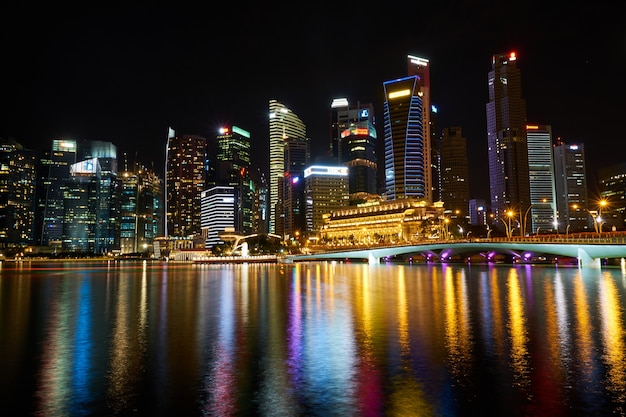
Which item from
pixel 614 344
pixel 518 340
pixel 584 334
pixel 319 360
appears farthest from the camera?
pixel 584 334

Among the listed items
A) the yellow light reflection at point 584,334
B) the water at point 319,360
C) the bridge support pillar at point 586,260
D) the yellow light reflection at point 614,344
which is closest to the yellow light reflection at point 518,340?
the water at point 319,360

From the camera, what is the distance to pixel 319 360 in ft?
54.3

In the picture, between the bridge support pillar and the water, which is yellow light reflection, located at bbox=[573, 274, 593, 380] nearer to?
the water

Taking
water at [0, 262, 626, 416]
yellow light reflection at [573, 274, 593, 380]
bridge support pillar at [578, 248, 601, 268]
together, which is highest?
bridge support pillar at [578, 248, 601, 268]

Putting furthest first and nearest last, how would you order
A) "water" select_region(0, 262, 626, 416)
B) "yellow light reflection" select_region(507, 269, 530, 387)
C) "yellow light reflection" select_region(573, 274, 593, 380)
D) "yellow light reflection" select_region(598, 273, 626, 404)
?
"yellow light reflection" select_region(573, 274, 593, 380)
"yellow light reflection" select_region(507, 269, 530, 387)
"yellow light reflection" select_region(598, 273, 626, 404)
"water" select_region(0, 262, 626, 416)

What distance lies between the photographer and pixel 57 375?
586 inches

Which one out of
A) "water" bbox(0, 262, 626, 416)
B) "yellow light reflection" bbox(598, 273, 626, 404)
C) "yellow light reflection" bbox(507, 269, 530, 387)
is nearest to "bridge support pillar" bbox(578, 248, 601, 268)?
"yellow light reflection" bbox(598, 273, 626, 404)

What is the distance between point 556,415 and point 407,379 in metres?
4.20

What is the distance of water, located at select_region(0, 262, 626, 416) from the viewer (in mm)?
11938

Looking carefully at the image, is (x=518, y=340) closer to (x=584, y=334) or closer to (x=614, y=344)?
(x=614, y=344)

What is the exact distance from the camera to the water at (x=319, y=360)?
470 inches

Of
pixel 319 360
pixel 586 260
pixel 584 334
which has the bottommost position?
pixel 584 334

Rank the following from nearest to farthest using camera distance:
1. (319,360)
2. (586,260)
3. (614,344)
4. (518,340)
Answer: (319,360) → (614,344) → (518,340) → (586,260)

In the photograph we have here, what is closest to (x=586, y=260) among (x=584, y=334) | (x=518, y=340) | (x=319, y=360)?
(x=584, y=334)
